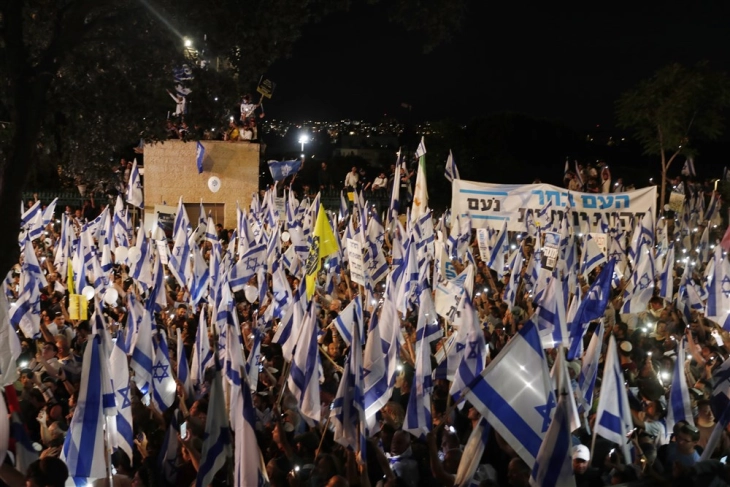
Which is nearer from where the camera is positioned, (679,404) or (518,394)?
(518,394)

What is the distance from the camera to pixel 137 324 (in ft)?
32.1

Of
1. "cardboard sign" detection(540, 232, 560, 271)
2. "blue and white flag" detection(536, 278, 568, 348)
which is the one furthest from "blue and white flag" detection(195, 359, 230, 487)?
"cardboard sign" detection(540, 232, 560, 271)

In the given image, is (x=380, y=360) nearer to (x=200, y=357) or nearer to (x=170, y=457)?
(x=200, y=357)

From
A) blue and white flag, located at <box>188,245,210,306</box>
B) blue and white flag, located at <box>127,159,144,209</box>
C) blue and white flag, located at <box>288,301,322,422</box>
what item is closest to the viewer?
blue and white flag, located at <box>288,301,322,422</box>

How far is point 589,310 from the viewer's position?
11062 millimetres

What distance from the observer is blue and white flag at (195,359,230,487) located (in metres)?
5.91

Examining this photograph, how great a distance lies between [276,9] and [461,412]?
4.79 m

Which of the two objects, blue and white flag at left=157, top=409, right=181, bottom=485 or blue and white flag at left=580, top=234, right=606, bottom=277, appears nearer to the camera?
blue and white flag at left=157, top=409, right=181, bottom=485

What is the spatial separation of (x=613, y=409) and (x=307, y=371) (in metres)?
2.95

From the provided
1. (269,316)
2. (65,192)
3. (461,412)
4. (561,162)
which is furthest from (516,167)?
(461,412)

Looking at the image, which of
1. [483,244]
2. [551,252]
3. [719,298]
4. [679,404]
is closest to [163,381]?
[679,404]

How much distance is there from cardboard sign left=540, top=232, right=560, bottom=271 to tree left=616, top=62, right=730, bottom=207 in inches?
745

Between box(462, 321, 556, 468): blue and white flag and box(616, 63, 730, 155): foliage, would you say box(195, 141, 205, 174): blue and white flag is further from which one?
box(462, 321, 556, 468): blue and white flag

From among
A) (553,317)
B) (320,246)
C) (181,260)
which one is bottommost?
(553,317)
